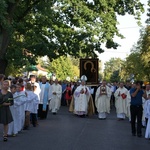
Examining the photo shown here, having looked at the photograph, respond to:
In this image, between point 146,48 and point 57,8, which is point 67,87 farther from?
point 146,48

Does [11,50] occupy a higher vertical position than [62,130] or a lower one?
higher

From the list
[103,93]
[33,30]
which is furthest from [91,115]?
[33,30]

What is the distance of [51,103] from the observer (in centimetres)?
2308

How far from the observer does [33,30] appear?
29.2 meters

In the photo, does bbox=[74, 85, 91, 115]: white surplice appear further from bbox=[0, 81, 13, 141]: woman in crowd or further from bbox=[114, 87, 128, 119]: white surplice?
bbox=[0, 81, 13, 141]: woman in crowd

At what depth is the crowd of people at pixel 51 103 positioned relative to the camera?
11.5 metres

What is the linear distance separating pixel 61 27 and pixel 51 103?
7596 mm

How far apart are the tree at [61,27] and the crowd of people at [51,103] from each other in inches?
177

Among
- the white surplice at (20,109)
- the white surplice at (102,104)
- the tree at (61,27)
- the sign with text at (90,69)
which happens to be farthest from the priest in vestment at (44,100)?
the tree at (61,27)

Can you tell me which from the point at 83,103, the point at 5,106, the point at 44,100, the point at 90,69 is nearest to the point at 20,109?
the point at 5,106

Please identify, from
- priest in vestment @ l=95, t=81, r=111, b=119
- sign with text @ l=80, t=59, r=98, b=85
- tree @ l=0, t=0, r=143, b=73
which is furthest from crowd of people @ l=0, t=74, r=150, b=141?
tree @ l=0, t=0, r=143, b=73

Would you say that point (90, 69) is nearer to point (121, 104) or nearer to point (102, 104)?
point (102, 104)

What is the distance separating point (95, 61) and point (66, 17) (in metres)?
6.92

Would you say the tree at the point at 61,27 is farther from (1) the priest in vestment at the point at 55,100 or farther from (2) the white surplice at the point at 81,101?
(2) the white surplice at the point at 81,101
